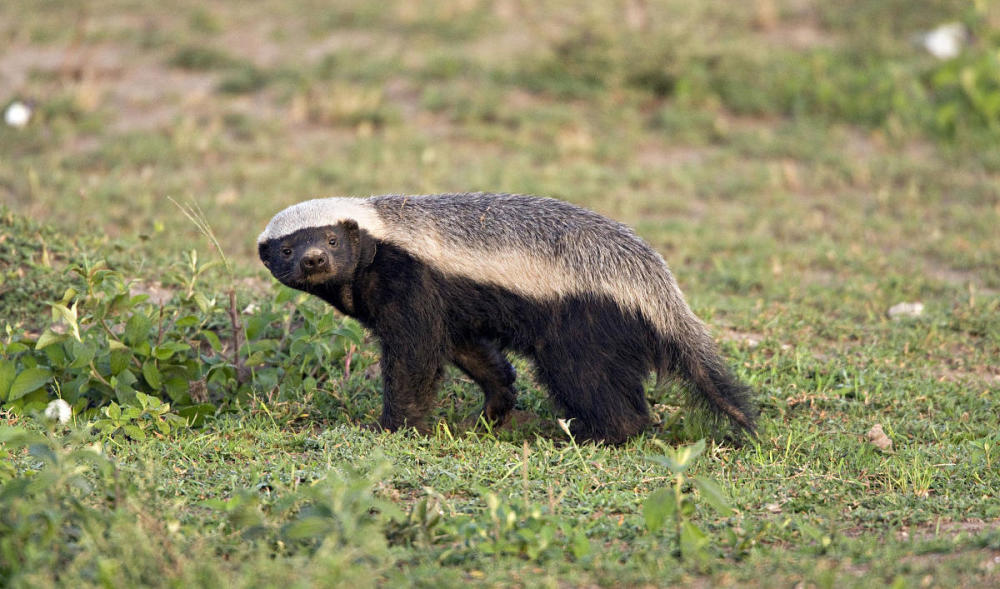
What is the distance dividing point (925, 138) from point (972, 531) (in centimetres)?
740

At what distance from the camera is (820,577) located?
3.25m

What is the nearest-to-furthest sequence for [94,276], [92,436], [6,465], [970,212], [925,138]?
[6,465]
[92,436]
[94,276]
[970,212]
[925,138]

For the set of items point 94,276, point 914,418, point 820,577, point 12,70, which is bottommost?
point 914,418

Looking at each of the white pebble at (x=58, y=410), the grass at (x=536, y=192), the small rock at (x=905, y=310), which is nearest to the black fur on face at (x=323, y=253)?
the grass at (x=536, y=192)

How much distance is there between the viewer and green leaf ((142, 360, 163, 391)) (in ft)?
17.4

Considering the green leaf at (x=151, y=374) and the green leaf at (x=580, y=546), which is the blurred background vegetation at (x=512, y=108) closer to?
the green leaf at (x=151, y=374)

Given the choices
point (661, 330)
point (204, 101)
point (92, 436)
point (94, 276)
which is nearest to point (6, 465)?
point (92, 436)

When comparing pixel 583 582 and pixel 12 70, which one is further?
pixel 12 70

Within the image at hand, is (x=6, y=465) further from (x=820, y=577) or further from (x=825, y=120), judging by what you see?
(x=825, y=120)

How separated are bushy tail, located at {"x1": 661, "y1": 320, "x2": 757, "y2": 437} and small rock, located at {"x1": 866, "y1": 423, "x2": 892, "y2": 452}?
0.59 m

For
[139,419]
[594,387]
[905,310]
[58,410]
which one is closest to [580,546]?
[594,387]

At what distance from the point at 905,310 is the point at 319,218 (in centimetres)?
408

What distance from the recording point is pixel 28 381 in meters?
5.17

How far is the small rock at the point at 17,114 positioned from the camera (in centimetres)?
950
